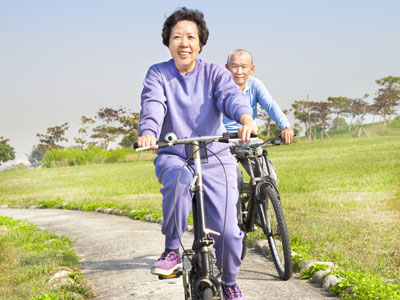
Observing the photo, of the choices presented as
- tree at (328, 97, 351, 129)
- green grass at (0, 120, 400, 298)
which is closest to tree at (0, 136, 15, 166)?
tree at (328, 97, 351, 129)

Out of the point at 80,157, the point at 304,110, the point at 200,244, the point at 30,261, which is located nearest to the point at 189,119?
the point at 200,244

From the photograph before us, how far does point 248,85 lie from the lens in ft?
18.2

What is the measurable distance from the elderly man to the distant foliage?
38.9 m

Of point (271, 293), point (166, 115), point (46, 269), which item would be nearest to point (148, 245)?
point (46, 269)

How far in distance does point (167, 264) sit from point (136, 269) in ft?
6.98

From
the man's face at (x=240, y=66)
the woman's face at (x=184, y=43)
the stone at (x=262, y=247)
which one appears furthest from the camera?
the stone at (x=262, y=247)

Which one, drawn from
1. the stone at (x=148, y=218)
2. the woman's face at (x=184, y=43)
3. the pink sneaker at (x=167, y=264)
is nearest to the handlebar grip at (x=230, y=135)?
the woman's face at (x=184, y=43)

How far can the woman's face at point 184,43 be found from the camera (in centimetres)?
352

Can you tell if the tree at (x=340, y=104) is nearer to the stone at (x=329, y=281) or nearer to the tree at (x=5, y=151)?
the tree at (x=5, y=151)

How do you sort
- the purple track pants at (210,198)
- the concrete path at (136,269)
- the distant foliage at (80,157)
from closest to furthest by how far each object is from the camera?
the purple track pants at (210,198) < the concrete path at (136,269) < the distant foliage at (80,157)

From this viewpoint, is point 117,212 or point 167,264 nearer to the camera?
point 167,264

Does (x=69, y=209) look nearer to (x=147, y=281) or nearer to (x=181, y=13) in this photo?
(x=147, y=281)

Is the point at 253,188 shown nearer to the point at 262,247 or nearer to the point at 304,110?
the point at 262,247

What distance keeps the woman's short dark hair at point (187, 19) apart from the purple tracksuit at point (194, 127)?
0.59 ft
